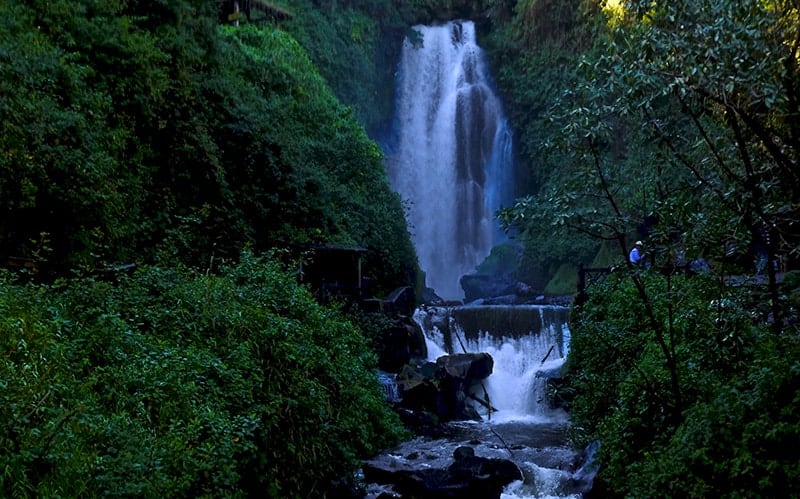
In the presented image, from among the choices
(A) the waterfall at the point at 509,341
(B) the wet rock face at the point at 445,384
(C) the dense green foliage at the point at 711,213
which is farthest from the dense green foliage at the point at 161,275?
(C) the dense green foliage at the point at 711,213

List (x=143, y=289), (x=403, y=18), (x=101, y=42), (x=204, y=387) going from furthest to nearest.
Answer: (x=403, y=18) → (x=101, y=42) → (x=143, y=289) → (x=204, y=387)

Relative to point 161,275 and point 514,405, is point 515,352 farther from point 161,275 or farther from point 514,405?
point 161,275

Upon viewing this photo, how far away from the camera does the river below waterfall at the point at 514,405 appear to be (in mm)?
11047

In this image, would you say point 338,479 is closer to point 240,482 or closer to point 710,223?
point 240,482

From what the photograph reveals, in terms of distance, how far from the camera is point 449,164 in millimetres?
37125

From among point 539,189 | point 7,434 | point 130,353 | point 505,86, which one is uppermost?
point 505,86

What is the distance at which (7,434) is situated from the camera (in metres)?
4.83

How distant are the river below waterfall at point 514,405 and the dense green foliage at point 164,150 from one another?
298 centimetres

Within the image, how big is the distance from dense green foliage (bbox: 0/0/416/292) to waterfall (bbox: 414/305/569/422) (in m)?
2.51

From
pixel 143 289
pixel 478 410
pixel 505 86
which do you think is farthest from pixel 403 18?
pixel 143 289

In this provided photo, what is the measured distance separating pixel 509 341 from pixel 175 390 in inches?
565

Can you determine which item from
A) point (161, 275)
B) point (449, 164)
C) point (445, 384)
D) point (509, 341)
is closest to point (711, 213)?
point (161, 275)

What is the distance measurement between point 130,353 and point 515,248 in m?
28.9

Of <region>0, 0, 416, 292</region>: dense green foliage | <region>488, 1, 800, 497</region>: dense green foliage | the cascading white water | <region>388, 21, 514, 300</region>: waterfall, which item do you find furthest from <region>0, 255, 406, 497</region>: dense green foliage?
<region>388, 21, 514, 300</region>: waterfall
